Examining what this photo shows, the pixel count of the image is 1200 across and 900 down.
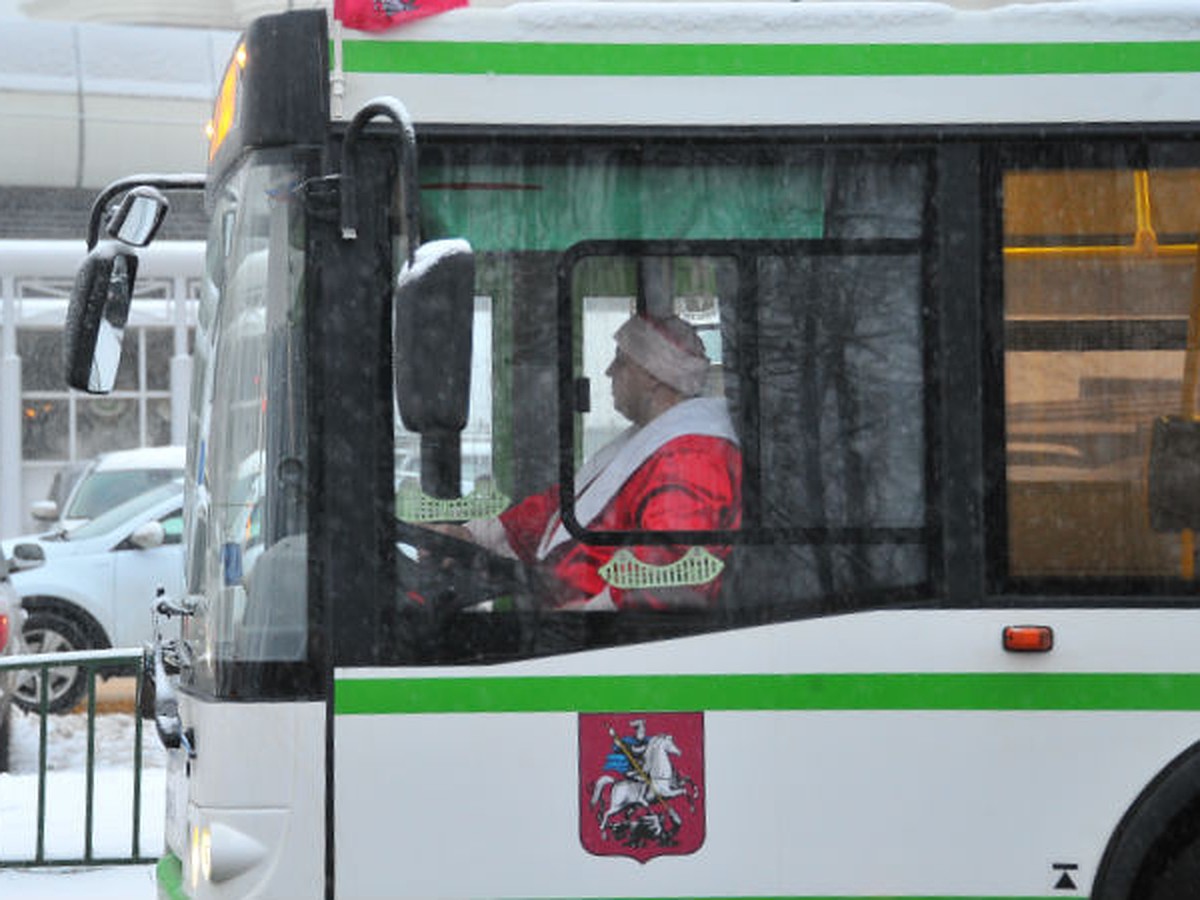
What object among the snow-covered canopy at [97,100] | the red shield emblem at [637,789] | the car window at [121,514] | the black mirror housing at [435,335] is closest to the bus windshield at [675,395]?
the red shield emblem at [637,789]

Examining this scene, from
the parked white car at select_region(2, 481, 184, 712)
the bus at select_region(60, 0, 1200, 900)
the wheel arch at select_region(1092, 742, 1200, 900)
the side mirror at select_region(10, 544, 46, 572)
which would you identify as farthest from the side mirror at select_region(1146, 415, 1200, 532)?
the side mirror at select_region(10, 544, 46, 572)

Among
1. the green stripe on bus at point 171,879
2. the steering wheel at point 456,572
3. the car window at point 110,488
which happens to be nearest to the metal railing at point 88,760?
the green stripe on bus at point 171,879

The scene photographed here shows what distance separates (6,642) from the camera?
11.0m

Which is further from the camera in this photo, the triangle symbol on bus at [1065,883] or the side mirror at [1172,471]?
the side mirror at [1172,471]

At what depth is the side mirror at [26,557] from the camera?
A: 14656 millimetres

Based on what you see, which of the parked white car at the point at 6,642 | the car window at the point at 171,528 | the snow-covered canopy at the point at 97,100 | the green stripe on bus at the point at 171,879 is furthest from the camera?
the snow-covered canopy at the point at 97,100

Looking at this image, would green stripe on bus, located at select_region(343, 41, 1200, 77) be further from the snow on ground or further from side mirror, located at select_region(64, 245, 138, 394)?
the snow on ground

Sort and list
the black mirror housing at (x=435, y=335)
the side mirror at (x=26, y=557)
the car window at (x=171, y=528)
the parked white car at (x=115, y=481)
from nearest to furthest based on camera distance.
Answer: the black mirror housing at (x=435, y=335) < the side mirror at (x=26, y=557) < the car window at (x=171, y=528) < the parked white car at (x=115, y=481)

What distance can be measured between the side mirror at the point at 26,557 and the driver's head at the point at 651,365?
34.6 feet

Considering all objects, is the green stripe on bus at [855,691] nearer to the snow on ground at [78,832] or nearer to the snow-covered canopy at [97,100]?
the snow on ground at [78,832]

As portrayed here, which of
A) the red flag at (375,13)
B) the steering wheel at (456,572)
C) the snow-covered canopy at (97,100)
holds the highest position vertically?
the snow-covered canopy at (97,100)

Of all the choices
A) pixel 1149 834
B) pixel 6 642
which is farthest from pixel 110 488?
pixel 1149 834

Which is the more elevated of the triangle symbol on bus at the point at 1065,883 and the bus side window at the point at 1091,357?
the bus side window at the point at 1091,357

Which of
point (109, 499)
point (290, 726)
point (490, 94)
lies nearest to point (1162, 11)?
point (490, 94)
